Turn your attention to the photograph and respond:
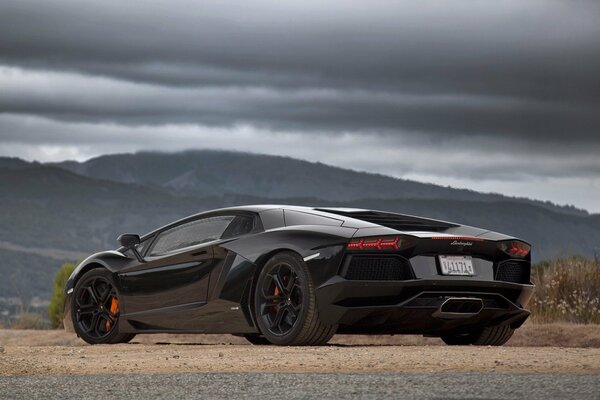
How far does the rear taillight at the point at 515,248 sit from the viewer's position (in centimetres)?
1187

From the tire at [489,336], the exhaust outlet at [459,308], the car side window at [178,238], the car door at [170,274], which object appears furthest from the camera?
the car side window at [178,238]

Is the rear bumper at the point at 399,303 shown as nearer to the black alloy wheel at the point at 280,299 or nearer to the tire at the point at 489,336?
the black alloy wheel at the point at 280,299

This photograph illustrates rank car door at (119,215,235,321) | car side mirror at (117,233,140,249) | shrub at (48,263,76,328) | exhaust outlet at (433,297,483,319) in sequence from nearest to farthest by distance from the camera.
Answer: exhaust outlet at (433,297,483,319) < car door at (119,215,235,321) < car side mirror at (117,233,140,249) < shrub at (48,263,76,328)

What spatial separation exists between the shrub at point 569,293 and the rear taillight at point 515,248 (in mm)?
5559

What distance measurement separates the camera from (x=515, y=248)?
12031mm

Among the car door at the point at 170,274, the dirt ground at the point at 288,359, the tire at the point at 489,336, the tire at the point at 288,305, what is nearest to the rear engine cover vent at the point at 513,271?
the tire at the point at 489,336

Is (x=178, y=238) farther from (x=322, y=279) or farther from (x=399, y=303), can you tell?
(x=399, y=303)

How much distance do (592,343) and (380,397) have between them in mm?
7520

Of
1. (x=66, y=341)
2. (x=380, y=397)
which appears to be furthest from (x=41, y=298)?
(x=380, y=397)

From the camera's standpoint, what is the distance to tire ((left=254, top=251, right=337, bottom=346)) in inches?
436

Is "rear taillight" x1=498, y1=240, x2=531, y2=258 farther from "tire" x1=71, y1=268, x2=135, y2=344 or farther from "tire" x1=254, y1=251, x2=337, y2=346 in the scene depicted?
"tire" x1=71, y1=268, x2=135, y2=344

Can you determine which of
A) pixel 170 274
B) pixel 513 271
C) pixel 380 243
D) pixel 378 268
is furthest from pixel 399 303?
→ pixel 170 274

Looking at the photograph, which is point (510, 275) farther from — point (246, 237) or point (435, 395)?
point (435, 395)

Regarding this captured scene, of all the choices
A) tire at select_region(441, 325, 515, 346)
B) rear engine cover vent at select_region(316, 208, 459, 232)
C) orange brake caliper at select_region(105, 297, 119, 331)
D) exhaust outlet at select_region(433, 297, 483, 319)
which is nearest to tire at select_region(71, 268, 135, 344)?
orange brake caliper at select_region(105, 297, 119, 331)
